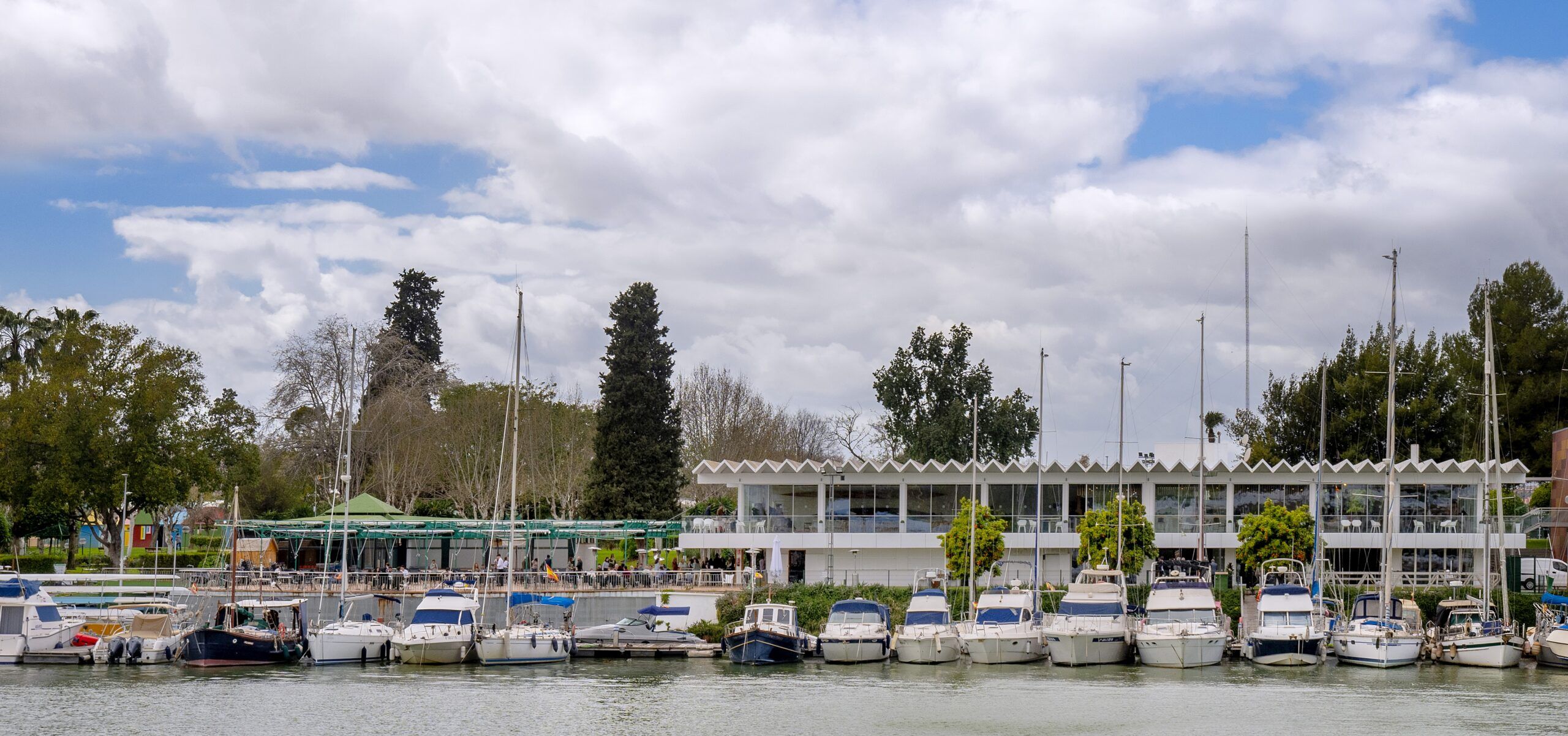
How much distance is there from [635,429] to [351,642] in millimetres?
27310

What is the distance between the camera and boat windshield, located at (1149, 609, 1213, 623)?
47.3m

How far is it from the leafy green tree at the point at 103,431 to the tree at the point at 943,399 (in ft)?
113

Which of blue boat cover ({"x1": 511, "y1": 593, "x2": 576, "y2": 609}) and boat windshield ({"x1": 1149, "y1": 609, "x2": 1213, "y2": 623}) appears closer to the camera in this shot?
boat windshield ({"x1": 1149, "y1": 609, "x2": 1213, "y2": 623})

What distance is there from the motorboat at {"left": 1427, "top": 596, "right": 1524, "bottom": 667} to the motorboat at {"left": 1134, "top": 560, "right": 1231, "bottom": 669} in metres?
6.60

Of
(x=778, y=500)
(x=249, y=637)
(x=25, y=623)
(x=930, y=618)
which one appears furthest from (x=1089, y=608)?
(x=25, y=623)

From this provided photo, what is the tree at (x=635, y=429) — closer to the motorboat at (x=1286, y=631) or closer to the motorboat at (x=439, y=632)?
the motorboat at (x=439, y=632)

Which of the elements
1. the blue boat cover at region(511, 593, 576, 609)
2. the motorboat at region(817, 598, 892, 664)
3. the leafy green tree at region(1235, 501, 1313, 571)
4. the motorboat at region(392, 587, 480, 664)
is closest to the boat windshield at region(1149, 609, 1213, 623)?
the motorboat at region(817, 598, 892, 664)

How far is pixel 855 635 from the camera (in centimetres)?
4722

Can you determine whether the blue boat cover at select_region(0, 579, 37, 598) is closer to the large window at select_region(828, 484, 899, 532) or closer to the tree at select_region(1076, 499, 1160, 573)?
the large window at select_region(828, 484, 899, 532)

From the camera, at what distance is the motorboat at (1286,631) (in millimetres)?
45688

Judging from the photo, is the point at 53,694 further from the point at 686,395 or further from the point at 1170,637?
the point at 686,395

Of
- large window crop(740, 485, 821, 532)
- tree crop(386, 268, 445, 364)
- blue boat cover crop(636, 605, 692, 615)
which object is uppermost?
tree crop(386, 268, 445, 364)

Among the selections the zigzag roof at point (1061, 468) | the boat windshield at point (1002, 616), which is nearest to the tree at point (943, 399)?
the zigzag roof at point (1061, 468)

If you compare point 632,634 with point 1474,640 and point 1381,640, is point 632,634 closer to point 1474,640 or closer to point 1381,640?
point 1381,640
